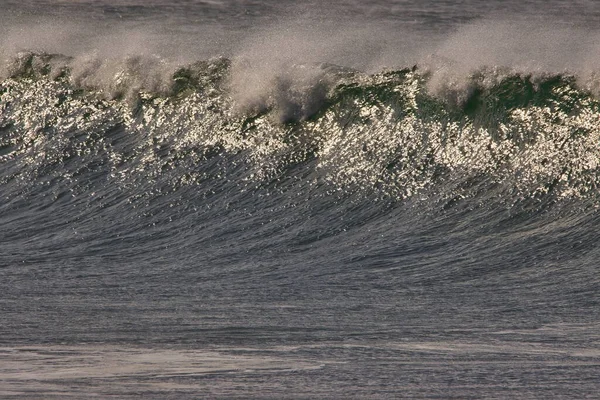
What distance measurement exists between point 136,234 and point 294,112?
250 cm

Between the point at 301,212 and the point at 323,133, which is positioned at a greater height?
the point at 323,133

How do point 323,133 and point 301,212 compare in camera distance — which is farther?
point 323,133

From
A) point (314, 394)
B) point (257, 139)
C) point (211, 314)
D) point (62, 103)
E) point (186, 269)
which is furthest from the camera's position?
point (62, 103)

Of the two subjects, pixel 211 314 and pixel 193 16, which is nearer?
pixel 211 314

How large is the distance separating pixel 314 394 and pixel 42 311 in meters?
2.07

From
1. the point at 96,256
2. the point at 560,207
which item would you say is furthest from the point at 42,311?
the point at 560,207

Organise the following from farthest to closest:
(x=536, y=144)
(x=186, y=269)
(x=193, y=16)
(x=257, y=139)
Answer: (x=193, y=16) → (x=257, y=139) → (x=536, y=144) → (x=186, y=269)

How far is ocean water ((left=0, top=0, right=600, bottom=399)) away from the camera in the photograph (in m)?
5.96

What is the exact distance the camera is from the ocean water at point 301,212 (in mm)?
5961

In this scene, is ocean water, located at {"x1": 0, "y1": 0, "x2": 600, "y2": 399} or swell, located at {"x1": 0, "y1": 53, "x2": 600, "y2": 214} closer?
ocean water, located at {"x1": 0, "y1": 0, "x2": 600, "y2": 399}

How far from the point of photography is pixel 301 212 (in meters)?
9.23

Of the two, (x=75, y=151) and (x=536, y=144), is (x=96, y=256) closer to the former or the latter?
(x=75, y=151)

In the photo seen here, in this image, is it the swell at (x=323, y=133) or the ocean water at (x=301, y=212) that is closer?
the ocean water at (x=301, y=212)

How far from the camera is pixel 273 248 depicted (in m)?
8.51
